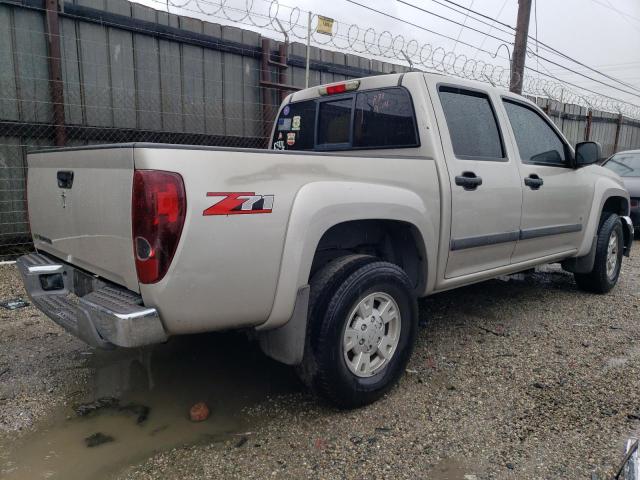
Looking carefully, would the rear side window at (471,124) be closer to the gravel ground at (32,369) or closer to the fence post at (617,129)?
the gravel ground at (32,369)

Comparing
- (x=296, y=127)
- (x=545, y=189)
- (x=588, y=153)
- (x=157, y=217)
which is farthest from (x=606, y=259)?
(x=157, y=217)

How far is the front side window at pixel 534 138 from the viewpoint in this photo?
4.02 metres

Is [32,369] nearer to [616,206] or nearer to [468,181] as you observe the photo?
[468,181]

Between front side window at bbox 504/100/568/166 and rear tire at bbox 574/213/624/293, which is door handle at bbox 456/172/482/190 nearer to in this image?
front side window at bbox 504/100/568/166

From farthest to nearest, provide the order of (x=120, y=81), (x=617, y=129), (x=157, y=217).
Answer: (x=617, y=129) < (x=120, y=81) < (x=157, y=217)

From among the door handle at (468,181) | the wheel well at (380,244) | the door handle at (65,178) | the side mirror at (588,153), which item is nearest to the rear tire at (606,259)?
the side mirror at (588,153)

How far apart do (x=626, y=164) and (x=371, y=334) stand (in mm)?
8889

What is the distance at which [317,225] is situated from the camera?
2.43m

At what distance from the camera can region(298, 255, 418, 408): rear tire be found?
255 cm

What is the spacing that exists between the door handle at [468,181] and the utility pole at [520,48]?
24.8ft

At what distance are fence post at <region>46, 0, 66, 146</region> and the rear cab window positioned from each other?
2.84 meters

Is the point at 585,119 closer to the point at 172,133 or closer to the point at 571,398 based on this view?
the point at 172,133

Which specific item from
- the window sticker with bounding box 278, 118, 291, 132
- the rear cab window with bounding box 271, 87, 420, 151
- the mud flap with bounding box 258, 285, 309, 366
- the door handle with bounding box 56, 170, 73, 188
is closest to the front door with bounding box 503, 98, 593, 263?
the rear cab window with bounding box 271, 87, 420, 151

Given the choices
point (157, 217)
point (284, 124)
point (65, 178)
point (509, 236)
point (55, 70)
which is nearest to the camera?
point (157, 217)
